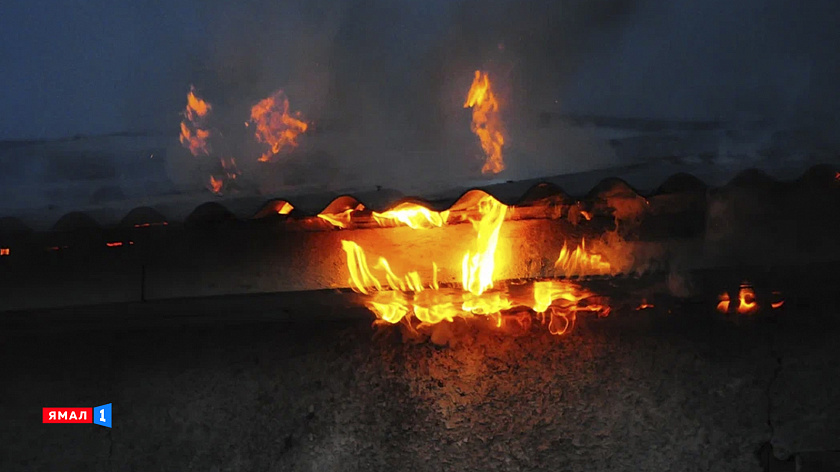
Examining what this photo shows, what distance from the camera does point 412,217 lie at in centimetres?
324

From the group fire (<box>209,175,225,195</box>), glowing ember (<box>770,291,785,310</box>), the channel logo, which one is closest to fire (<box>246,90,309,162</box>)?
fire (<box>209,175,225,195</box>)

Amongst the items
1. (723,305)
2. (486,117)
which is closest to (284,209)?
(486,117)

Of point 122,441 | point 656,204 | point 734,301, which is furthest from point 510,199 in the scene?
point 122,441

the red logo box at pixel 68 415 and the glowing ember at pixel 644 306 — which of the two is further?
the red logo box at pixel 68 415

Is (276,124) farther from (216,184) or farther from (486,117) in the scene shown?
(486,117)

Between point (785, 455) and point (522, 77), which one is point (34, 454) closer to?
point (522, 77)

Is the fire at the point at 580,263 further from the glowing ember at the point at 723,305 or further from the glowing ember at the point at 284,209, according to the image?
the glowing ember at the point at 284,209

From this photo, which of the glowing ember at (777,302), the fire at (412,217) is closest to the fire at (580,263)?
the fire at (412,217)

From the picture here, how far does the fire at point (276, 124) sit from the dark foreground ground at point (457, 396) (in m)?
1.03

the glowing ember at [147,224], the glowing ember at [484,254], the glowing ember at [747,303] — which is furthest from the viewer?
the glowing ember at [747,303]

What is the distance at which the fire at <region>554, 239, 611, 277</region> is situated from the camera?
3.14 meters

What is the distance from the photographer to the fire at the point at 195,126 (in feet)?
12.0

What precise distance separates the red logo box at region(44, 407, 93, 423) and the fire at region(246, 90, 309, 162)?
6.23 feet

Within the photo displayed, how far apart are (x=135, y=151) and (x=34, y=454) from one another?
1920mm
